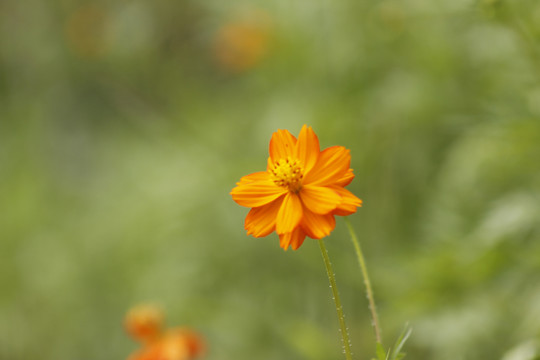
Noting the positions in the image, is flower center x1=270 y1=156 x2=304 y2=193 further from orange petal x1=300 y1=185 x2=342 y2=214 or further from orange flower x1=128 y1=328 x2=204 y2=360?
orange flower x1=128 y1=328 x2=204 y2=360

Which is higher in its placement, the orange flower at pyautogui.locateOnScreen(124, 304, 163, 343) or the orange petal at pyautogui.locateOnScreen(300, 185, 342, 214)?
the orange flower at pyautogui.locateOnScreen(124, 304, 163, 343)

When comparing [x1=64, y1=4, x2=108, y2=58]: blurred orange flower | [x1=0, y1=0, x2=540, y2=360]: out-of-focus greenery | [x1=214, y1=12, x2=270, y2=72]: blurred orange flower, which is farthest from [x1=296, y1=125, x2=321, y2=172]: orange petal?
[x1=64, y1=4, x2=108, y2=58]: blurred orange flower

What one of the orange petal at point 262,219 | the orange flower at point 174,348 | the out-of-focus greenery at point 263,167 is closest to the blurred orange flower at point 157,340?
the orange flower at point 174,348

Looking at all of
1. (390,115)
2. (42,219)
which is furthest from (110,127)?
(390,115)

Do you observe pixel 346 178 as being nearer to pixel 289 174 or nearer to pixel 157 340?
pixel 289 174

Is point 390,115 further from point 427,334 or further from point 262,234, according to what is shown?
point 262,234

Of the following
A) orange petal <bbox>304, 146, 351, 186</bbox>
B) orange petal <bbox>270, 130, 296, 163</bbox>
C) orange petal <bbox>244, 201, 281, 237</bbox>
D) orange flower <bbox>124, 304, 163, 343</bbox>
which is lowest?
orange petal <bbox>244, 201, 281, 237</bbox>
